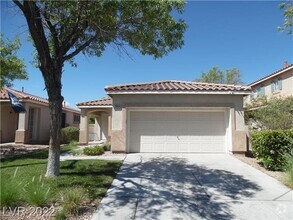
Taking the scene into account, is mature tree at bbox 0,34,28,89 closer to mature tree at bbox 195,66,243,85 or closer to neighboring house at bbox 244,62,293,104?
neighboring house at bbox 244,62,293,104

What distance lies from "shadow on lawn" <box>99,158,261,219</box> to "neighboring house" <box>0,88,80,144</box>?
11.9m

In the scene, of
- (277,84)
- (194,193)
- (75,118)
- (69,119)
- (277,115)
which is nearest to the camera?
(194,193)

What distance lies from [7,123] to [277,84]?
25363mm

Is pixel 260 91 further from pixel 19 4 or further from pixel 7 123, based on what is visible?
pixel 19 4

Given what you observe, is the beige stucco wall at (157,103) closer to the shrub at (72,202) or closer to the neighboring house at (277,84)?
the shrub at (72,202)

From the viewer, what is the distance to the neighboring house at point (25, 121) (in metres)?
18.6

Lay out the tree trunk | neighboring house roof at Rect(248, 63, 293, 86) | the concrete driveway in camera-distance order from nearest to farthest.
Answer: the concrete driveway < the tree trunk < neighboring house roof at Rect(248, 63, 293, 86)

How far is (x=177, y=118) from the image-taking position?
14.1m

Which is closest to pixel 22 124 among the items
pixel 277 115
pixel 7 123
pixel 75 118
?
pixel 7 123

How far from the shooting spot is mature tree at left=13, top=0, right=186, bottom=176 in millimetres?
7348

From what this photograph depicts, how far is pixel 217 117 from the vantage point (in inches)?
553

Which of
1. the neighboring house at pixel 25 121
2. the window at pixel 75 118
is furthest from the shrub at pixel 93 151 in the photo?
the window at pixel 75 118

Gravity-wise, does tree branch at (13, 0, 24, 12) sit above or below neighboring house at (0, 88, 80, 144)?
above

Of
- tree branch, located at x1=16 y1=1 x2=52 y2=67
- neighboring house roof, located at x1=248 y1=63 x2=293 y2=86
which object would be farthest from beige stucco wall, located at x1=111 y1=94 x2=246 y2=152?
neighboring house roof, located at x1=248 y1=63 x2=293 y2=86
